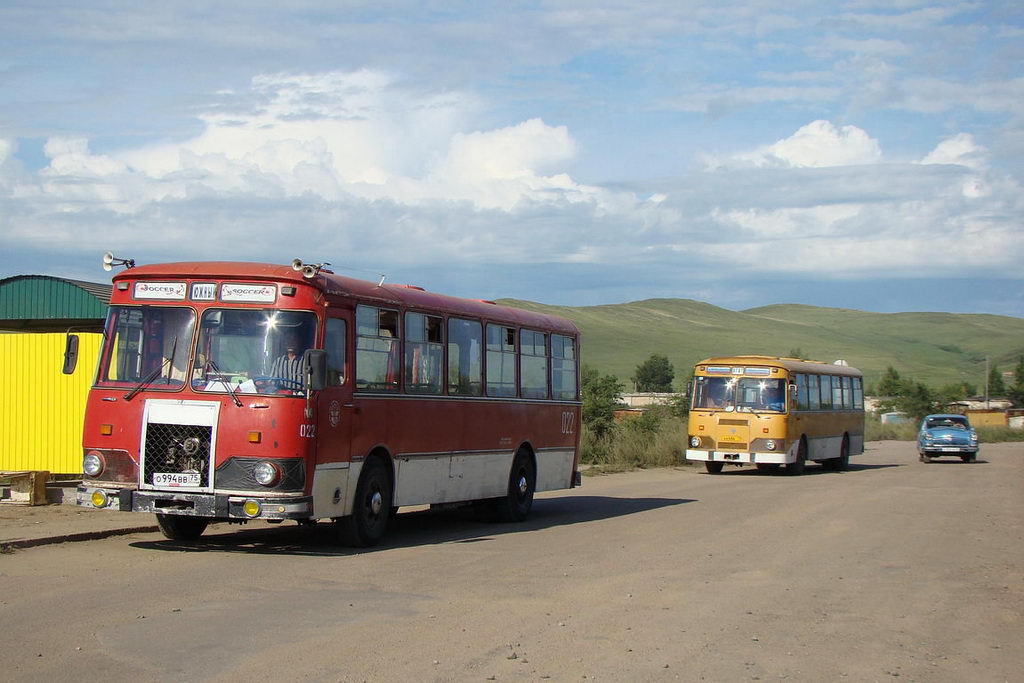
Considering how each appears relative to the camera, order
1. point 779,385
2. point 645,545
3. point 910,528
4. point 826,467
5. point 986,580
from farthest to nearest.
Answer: point 826,467 → point 779,385 → point 910,528 → point 645,545 → point 986,580

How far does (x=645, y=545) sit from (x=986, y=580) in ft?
12.8

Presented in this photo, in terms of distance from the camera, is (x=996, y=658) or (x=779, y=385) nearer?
(x=996, y=658)

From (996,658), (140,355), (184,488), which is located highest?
(140,355)

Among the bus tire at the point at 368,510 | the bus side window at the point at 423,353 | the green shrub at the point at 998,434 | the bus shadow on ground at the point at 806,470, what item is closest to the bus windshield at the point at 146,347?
the bus tire at the point at 368,510

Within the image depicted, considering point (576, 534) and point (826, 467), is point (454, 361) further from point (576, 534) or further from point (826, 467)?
point (826, 467)

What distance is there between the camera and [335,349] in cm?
1307

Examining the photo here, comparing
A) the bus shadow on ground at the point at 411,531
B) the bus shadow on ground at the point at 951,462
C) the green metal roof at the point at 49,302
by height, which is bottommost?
the bus shadow on ground at the point at 951,462

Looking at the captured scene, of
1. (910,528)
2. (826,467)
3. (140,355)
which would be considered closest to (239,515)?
(140,355)

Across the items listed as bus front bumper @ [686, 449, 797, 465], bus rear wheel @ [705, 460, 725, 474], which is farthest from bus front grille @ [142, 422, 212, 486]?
bus rear wheel @ [705, 460, 725, 474]

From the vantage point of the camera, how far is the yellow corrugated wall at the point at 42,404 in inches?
677

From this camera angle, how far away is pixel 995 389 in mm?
147875

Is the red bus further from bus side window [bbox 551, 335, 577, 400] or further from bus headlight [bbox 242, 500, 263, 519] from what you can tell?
bus side window [bbox 551, 335, 577, 400]

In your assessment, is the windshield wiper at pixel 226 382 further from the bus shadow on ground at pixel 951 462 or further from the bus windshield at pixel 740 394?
the bus shadow on ground at pixel 951 462

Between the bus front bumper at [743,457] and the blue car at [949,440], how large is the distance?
38.0ft
